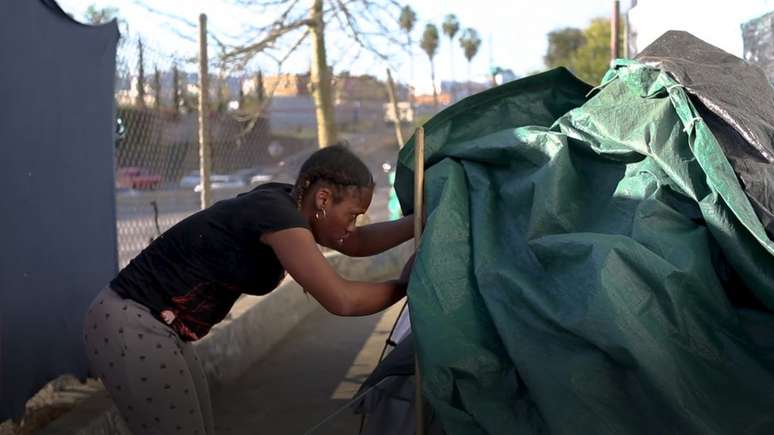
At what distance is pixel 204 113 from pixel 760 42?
4.08 meters

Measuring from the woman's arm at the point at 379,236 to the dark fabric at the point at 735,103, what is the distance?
103cm

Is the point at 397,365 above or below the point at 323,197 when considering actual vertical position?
below

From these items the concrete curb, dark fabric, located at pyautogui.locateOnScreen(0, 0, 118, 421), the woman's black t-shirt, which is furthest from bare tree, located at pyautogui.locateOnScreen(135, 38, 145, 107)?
the woman's black t-shirt

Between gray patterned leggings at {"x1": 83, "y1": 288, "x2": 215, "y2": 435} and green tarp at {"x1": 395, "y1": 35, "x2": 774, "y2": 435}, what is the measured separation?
2.60 ft

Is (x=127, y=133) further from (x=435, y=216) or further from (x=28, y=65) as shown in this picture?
(x=435, y=216)

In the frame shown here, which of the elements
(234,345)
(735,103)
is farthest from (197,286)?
(234,345)

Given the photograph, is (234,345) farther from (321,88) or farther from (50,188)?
(321,88)

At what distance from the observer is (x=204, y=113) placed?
762 centimetres

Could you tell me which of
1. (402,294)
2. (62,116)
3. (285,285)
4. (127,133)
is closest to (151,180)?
(127,133)

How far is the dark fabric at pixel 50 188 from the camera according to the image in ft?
13.7

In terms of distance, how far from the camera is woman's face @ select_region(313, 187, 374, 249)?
3.09m

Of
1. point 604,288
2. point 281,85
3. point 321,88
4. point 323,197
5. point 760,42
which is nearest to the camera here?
point 604,288

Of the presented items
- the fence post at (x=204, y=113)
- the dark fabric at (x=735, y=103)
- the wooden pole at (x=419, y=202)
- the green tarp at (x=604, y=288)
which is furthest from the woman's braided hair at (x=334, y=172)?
the fence post at (x=204, y=113)

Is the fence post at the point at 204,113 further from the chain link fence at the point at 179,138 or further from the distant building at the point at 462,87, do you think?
the distant building at the point at 462,87
